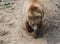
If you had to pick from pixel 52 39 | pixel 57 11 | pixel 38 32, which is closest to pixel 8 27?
pixel 38 32

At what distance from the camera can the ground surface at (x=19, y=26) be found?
5352mm

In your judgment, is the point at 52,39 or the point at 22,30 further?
the point at 22,30

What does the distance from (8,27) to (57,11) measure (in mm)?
1688

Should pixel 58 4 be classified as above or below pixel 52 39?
above

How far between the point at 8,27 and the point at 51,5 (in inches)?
75.9

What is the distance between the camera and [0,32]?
5703 mm

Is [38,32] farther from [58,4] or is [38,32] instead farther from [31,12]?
[58,4]

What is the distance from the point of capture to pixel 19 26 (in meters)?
5.99

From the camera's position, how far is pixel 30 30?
5621 millimetres

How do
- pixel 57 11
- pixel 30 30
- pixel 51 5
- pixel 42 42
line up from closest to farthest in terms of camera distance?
pixel 42 42 < pixel 30 30 < pixel 57 11 < pixel 51 5

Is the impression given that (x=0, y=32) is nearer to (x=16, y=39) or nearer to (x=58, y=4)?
(x=16, y=39)

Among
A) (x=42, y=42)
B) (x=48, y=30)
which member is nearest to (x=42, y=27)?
(x=48, y=30)

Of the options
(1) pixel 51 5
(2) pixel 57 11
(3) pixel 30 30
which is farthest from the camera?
(1) pixel 51 5

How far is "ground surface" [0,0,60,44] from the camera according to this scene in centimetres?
535
